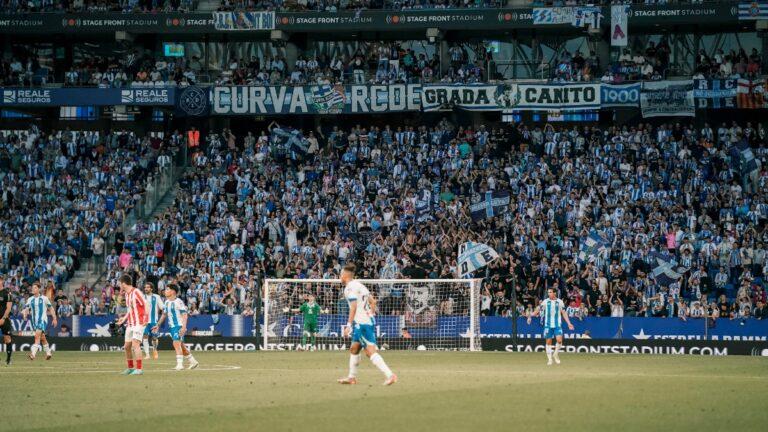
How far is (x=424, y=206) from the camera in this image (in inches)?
1805

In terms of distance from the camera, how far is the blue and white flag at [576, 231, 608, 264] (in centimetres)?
4125

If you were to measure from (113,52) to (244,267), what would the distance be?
748 inches

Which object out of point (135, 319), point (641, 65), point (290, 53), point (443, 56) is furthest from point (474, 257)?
point (290, 53)

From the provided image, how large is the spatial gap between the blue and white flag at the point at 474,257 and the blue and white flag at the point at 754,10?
17.6m

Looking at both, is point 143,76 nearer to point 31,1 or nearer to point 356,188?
point 31,1

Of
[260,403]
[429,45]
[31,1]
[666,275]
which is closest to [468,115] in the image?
[429,45]

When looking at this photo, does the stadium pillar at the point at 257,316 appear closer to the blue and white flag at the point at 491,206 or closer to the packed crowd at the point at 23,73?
the blue and white flag at the point at 491,206

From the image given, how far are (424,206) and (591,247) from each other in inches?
288

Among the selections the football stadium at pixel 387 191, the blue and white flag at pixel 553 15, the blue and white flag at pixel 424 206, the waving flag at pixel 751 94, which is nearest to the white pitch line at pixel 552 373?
the football stadium at pixel 387 191

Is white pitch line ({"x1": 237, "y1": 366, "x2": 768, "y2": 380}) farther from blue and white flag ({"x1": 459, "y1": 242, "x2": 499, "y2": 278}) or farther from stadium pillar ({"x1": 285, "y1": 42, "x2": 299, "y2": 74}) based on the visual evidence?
stadium pillar ({"x1": 285, "y1": 42, "x2": 299, "y2": 74})

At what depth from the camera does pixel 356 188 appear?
48.0 m

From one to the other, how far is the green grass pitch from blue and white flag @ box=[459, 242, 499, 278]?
10897 millimetres

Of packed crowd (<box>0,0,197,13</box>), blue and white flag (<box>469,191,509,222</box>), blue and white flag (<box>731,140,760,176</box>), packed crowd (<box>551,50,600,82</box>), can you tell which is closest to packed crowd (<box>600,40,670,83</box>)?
packed crowd (<box>551,50,600,82</box>)

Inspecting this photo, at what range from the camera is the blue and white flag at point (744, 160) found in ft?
150
